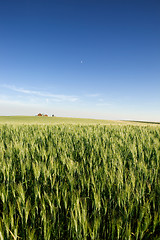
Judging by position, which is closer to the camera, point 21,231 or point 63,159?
point 21,231

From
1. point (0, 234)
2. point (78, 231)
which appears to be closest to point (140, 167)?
point (78, 231)

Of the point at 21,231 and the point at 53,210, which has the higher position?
the point at 53,210

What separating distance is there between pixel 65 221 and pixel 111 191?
0.51 metres

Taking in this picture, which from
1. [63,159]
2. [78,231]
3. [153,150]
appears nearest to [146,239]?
[78,231]

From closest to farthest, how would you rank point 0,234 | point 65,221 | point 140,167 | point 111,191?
1. point 0,234
2. point 65,221
3. point 111,191
4. point 140,167

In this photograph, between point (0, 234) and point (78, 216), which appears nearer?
point (0, 234)

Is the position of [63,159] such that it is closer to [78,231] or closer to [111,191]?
[111,191]

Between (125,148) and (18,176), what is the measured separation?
6.50 feet

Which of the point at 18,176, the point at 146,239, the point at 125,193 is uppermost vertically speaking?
the point at 125,193

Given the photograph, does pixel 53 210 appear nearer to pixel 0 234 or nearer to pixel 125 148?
pixel 0 234

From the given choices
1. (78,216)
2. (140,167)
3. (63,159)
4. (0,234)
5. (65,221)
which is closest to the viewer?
(0,234)

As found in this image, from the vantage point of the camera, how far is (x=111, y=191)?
1.51 m

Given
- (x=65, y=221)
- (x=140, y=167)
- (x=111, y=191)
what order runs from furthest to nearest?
(x=140, y=167) → (x=111, y=191) → (x=65, y=221)

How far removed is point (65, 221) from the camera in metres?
1.28
